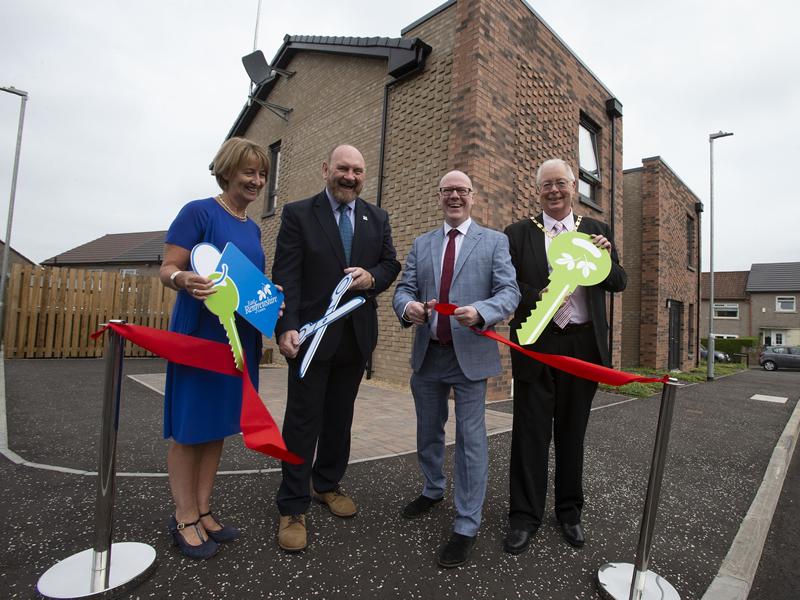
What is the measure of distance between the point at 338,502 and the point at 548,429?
4.22ft

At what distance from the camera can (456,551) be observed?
2041 mm

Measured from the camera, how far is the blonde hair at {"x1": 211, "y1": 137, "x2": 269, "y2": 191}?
80.7 inches

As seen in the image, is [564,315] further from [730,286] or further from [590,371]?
[730,286]

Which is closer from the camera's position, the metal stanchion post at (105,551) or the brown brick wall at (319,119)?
the metal stanchion post at (105,551)

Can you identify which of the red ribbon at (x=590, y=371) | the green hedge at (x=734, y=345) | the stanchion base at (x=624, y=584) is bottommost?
the stanchion base at (x=624, y=584)

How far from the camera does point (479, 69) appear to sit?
630cm

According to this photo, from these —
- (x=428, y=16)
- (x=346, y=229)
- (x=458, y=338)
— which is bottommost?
(x=458, y=338)

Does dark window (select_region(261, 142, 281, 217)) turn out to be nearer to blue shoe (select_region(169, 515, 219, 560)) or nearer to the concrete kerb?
blue shoe (select_region(169, 515, 219, 560))

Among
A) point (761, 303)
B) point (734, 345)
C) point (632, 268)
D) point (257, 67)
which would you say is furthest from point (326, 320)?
point (761, 303)

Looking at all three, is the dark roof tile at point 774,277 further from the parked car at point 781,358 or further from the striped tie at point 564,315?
the striped tie at point 564,315

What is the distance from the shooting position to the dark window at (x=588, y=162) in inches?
371

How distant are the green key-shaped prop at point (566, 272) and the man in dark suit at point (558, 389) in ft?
0.54

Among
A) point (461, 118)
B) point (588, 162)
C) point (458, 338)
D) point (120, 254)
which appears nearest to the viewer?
point (458, 338)

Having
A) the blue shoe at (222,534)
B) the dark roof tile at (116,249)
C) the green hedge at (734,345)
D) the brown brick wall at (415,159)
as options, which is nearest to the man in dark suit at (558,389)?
the blue shoe at (222,534)
